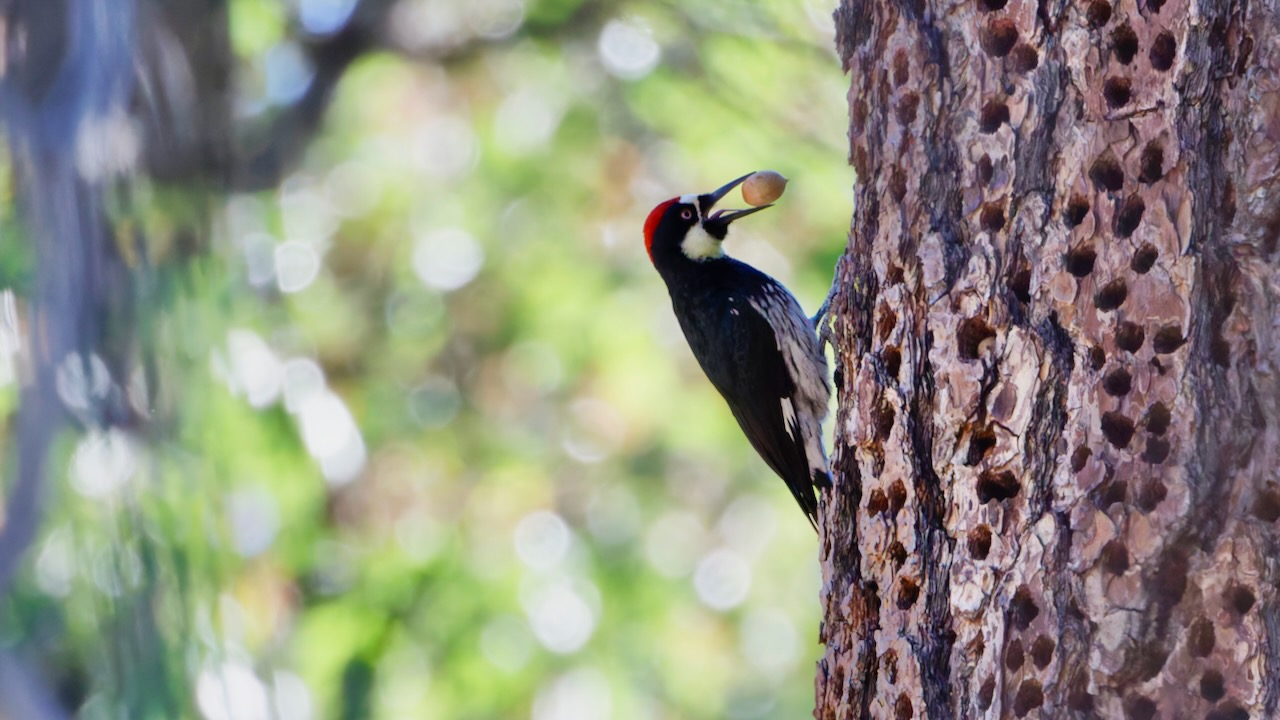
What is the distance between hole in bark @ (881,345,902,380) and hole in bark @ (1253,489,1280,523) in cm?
65

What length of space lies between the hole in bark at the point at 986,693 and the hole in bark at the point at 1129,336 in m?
0.57

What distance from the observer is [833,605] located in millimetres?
2518

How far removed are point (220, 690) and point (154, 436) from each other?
534mm

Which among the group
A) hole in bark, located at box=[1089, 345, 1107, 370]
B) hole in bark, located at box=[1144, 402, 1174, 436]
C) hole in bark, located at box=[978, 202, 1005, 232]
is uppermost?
hole in bark, located at box=[978, 202, 1005, 232]

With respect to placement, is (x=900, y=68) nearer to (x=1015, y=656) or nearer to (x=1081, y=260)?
(x=1081, y=260)

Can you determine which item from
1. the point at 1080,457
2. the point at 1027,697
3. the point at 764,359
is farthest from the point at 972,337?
the point at 764,359

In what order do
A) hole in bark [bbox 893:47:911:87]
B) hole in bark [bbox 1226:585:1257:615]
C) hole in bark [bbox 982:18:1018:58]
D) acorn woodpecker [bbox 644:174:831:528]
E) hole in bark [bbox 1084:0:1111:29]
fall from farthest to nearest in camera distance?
acorn woodpecker [bbox 644:174:831:528]
hole in bark [bbox 893:47:911:87]
hole in bark [bbox 982:18:1018:58]
hole in bark [bbox 1084:0:1111:29]
hole in bark [bbox 1226:585:1257:615]

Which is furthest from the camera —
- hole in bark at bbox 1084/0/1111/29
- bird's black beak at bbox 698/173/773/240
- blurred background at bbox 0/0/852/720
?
blurred background at bbox 0/0/852/720

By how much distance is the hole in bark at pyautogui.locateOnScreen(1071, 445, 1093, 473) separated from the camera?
2100 millimetres

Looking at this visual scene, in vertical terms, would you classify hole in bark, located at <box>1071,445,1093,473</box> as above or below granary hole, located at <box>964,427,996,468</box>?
above

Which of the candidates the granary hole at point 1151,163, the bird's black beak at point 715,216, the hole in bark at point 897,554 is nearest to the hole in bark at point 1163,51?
the granary hole at point 1151,163

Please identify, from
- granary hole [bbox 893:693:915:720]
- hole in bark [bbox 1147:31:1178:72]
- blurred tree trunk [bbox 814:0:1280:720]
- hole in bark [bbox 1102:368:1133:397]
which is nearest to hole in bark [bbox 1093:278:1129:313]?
blurred tree trunk [bbox 814:0:1280:720]

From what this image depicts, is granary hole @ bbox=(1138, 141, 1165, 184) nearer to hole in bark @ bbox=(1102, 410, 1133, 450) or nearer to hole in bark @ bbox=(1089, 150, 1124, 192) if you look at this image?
hole in bark @ bbox=(1089, 150, 1124, 192)

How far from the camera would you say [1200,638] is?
1.96 meters
